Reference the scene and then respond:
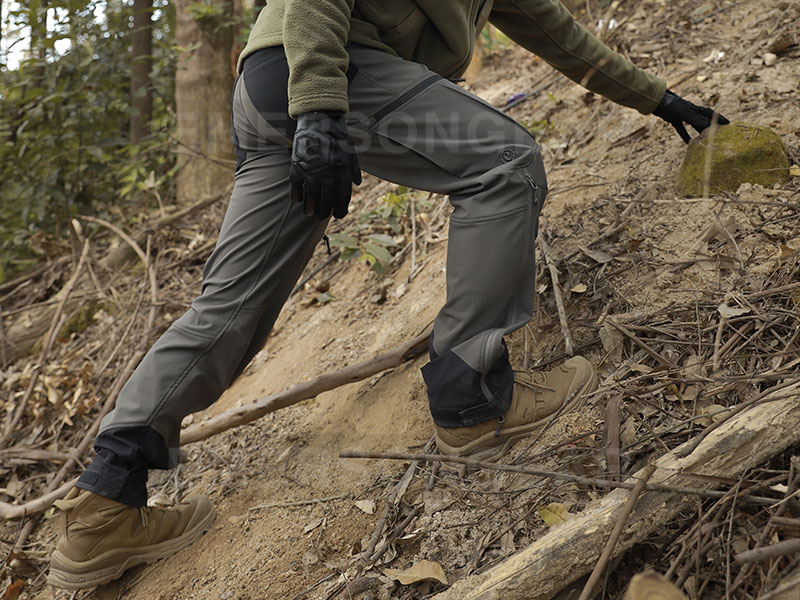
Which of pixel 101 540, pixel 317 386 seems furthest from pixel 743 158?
pixel 101 540

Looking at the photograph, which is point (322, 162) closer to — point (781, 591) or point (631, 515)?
point (631, 515)

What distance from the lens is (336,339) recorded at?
3.14 meters

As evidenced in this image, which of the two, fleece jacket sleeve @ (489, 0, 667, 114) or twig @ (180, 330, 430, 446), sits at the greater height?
fleece jacket sleeve @ (489, 0, 667, 114)

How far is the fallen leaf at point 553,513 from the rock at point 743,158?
5.50 ft

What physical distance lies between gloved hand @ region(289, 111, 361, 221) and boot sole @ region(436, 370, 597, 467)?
2.77ft

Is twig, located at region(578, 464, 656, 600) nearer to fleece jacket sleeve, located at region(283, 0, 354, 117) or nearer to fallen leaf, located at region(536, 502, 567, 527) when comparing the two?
fallen leaf, located at region(536, 502, 567, 527)

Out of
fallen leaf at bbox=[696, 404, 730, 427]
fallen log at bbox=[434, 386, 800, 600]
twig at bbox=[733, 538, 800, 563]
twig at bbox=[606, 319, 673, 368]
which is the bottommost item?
twig at bbox=[606, 319, 673, 368]

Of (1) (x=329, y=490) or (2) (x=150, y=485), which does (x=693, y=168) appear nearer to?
(1) (x=329, y=490)

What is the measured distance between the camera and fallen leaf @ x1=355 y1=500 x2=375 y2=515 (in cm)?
201

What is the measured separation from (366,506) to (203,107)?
439 centimetres

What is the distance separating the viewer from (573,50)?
2.39m

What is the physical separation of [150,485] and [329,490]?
109cm

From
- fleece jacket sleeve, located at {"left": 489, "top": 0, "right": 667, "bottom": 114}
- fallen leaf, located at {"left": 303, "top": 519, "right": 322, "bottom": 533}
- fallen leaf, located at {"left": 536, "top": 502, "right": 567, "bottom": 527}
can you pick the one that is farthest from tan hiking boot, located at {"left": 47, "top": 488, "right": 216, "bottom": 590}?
fleece jacket sleeve, located at {"left": 489, "top": 0, "right": 667, "bottom": 114}

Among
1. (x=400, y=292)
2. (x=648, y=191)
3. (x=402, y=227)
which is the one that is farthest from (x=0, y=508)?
(x=648, y=191)
